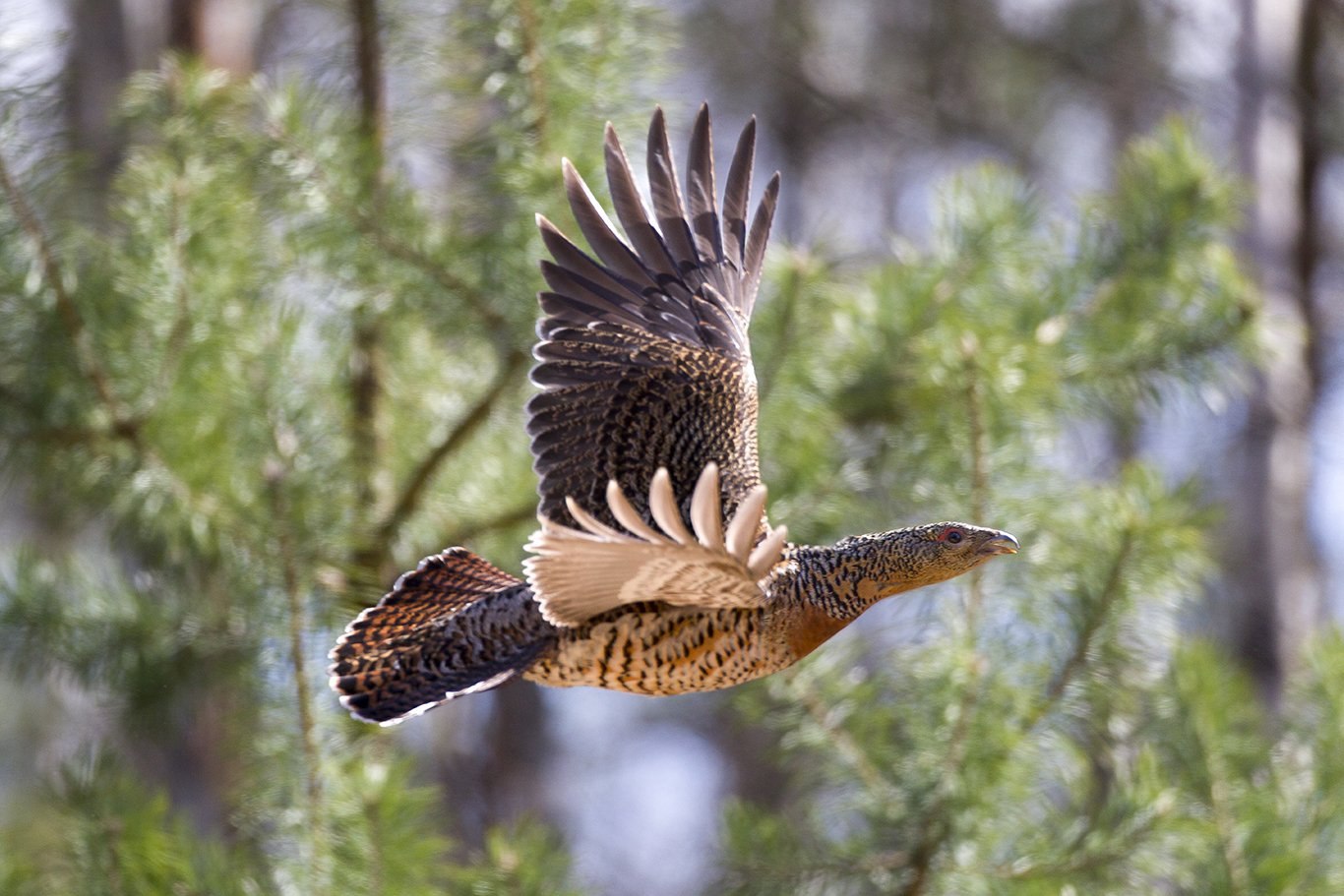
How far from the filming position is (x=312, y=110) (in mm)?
3990

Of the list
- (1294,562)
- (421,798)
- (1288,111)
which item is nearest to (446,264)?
(421,798)

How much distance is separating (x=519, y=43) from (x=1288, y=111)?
13.8 feet

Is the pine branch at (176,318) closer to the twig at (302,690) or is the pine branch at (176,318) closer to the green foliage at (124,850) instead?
the twig at (302,690)

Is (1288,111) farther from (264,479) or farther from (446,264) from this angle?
(264,479)

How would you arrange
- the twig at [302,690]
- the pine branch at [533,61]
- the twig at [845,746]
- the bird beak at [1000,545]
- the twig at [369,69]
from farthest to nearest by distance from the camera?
the twig at [369,69]
the pine branch at [533,61]
the twig at [845,746]
the twig at [302,690]
the bird beak at [1000,545]

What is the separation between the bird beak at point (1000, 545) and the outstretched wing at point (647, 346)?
1.72 ft

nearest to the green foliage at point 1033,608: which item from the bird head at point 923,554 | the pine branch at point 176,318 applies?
the bird head at point 923,554

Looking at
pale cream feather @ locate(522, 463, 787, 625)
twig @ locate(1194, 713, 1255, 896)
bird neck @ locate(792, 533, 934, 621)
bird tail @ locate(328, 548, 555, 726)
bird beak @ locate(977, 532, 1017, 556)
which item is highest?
pale cream feather @ locate(522, 463, 787, 625)

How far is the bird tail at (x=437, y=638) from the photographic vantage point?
8.76 ft

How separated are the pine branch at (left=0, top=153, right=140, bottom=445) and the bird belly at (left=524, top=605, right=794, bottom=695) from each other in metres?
1.76

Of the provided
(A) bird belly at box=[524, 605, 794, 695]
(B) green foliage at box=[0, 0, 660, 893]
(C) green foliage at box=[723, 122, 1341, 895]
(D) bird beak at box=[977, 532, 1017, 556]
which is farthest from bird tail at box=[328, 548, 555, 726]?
(C) green foliage at box=[723, 122, 1341, 895]

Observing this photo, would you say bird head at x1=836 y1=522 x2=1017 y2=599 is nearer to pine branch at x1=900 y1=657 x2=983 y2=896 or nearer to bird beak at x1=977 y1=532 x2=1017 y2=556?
bird beak at x1=977 y1=532 x2=1017 y2=556

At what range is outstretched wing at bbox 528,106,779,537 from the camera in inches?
116

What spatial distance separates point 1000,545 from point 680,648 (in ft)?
1.85
